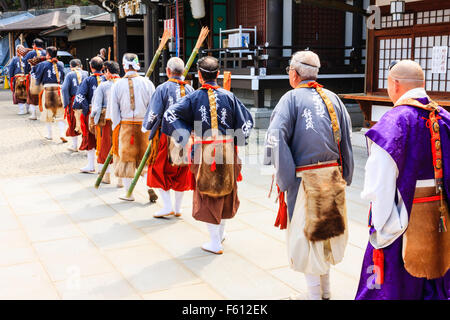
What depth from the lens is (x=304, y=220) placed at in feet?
11.9

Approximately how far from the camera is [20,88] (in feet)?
52.0

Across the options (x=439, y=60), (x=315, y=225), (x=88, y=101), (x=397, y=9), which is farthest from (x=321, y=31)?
Result: (x=315, y=225)

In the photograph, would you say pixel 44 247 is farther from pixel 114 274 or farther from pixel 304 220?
pixel 304 220

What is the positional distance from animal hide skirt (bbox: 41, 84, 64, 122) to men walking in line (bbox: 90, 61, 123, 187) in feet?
12.3

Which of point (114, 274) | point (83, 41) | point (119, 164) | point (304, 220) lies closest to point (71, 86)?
point (119, 164)

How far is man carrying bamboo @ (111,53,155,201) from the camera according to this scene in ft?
21.3

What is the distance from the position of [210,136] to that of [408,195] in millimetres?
2285

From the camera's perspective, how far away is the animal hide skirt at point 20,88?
15750mm

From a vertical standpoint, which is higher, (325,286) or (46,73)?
(46,73)

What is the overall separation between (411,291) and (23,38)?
28715 mm

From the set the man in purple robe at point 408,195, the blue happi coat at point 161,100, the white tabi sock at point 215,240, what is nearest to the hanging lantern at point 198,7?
the blue happi coat at point 161,100

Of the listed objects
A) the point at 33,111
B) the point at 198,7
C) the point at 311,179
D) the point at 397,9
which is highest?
the point at 198,7

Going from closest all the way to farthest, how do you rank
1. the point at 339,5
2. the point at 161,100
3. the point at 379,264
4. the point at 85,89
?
the point at 379,264 < the point at 161,100 < the point at 85,89 < the point at 339,5

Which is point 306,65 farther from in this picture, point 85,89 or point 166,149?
point 85,89
